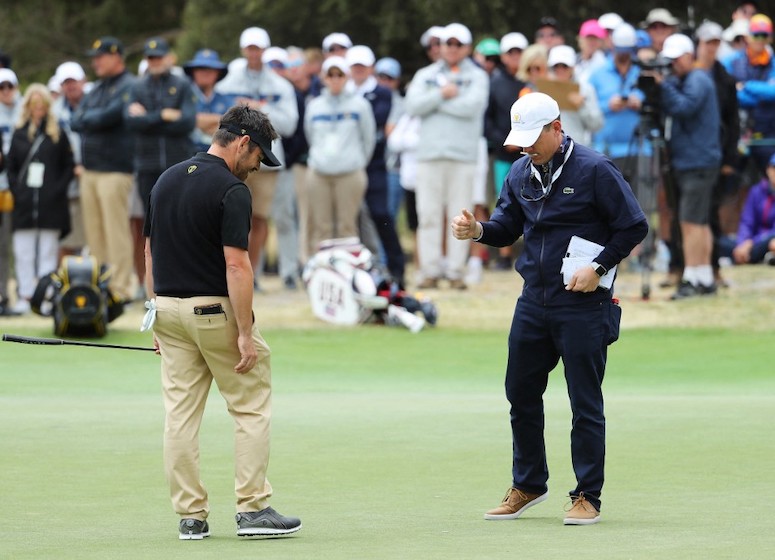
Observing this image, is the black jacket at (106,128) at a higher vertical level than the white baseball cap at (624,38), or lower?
lower

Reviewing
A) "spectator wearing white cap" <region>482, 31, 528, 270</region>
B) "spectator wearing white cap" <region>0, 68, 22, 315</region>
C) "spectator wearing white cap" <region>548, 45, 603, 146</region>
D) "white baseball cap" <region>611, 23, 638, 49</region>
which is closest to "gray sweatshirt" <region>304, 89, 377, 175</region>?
"spectator wearing white cap" <region>482, 31, 528, 270</region>

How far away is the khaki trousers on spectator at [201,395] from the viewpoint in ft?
23.3

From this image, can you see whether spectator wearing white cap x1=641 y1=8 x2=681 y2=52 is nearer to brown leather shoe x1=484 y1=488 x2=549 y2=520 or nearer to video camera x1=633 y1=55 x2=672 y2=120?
video camera x1=633 y1=55 x2=672 y2=120

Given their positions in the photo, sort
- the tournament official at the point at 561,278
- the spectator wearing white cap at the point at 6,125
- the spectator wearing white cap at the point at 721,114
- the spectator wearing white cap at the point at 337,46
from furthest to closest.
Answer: the spectator wearing white cap at the point at 337,46 < the spectator wearing white cap at the point at 721,114 < the spectator wearing white cap at the point at 6,125 < the tournament official at the point at 561,278

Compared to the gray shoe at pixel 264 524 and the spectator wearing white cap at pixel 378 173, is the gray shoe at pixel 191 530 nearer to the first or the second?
the gray shoe at pixel 264 524

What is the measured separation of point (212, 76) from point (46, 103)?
1.77 m

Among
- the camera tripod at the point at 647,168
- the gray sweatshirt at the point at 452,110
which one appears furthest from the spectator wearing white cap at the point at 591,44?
the gray sweatshirt at the point at 452,110

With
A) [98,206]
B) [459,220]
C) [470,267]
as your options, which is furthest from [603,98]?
[459,220]

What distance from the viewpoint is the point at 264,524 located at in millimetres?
7086

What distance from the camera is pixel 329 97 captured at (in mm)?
17484

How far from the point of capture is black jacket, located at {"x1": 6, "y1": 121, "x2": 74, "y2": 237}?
54.1ft

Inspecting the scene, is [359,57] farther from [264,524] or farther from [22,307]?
[264,524]

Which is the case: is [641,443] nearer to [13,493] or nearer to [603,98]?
[13,493]

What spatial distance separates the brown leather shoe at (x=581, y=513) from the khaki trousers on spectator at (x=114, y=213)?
9789mm
